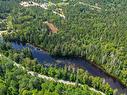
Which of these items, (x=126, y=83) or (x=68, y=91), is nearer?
(x=68, y=91)

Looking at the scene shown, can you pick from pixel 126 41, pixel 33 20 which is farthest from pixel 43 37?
pixel 126 41

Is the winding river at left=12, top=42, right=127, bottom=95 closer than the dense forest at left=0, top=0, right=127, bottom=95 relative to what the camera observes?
No

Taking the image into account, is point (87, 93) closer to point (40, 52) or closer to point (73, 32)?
point (40, 52)

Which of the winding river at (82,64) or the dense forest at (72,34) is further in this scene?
the winding river at (82,64)

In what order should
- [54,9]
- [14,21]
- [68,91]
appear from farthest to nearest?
[54,9] < [14,21] < [68,91]

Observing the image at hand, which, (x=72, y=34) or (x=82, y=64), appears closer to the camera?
(x=82, y=64)

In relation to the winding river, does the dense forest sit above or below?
above

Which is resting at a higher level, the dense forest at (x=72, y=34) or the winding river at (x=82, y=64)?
the dense forest at (x=72, y=34)

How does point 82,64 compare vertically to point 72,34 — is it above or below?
below
